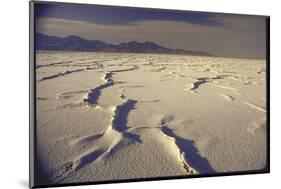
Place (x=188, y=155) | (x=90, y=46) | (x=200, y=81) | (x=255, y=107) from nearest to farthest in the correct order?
(x=90, y=46), (x=188, y=155), (x=200, y=81), (x=255, y=107)

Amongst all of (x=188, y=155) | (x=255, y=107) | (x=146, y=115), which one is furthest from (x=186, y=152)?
(x=255, y=107)

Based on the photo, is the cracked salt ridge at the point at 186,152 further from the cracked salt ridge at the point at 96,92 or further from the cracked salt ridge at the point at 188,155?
the cracked salt ridge at the point at 96,92

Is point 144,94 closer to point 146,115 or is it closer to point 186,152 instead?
point 146,115

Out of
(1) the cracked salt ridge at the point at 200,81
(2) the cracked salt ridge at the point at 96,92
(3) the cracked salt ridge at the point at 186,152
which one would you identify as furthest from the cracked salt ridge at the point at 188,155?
(2) the cracked salt ridge at the point at 96,92

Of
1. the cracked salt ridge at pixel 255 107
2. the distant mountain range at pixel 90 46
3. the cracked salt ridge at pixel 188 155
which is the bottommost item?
the cracked salt ridge at pixel 188 155
